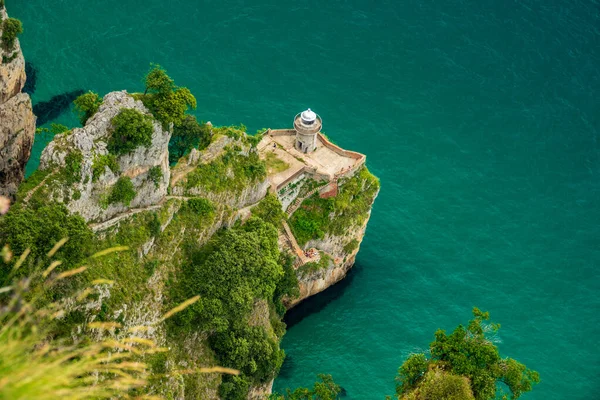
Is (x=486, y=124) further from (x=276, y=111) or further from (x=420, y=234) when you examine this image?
(x=276, y=111)

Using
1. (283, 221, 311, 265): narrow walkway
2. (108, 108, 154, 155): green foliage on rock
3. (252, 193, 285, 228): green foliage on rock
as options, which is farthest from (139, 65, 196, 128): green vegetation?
(283, 221, 311, 265): narrow walkway

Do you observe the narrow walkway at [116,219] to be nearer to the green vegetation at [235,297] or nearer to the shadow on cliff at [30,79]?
the green vegetation at [235,297]

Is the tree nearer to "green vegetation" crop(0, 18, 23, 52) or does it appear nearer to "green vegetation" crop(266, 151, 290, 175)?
"green vegetation" crop(0, 18, 23, 52)

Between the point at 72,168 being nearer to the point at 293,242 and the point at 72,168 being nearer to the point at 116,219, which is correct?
the point at 116,219

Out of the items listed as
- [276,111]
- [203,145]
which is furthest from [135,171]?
[276,111]

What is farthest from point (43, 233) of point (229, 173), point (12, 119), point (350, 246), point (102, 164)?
point (350, 246)

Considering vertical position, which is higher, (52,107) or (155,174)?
(52,107)

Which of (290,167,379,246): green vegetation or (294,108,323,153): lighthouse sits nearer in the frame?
(294,108,323,153): lighthouse
